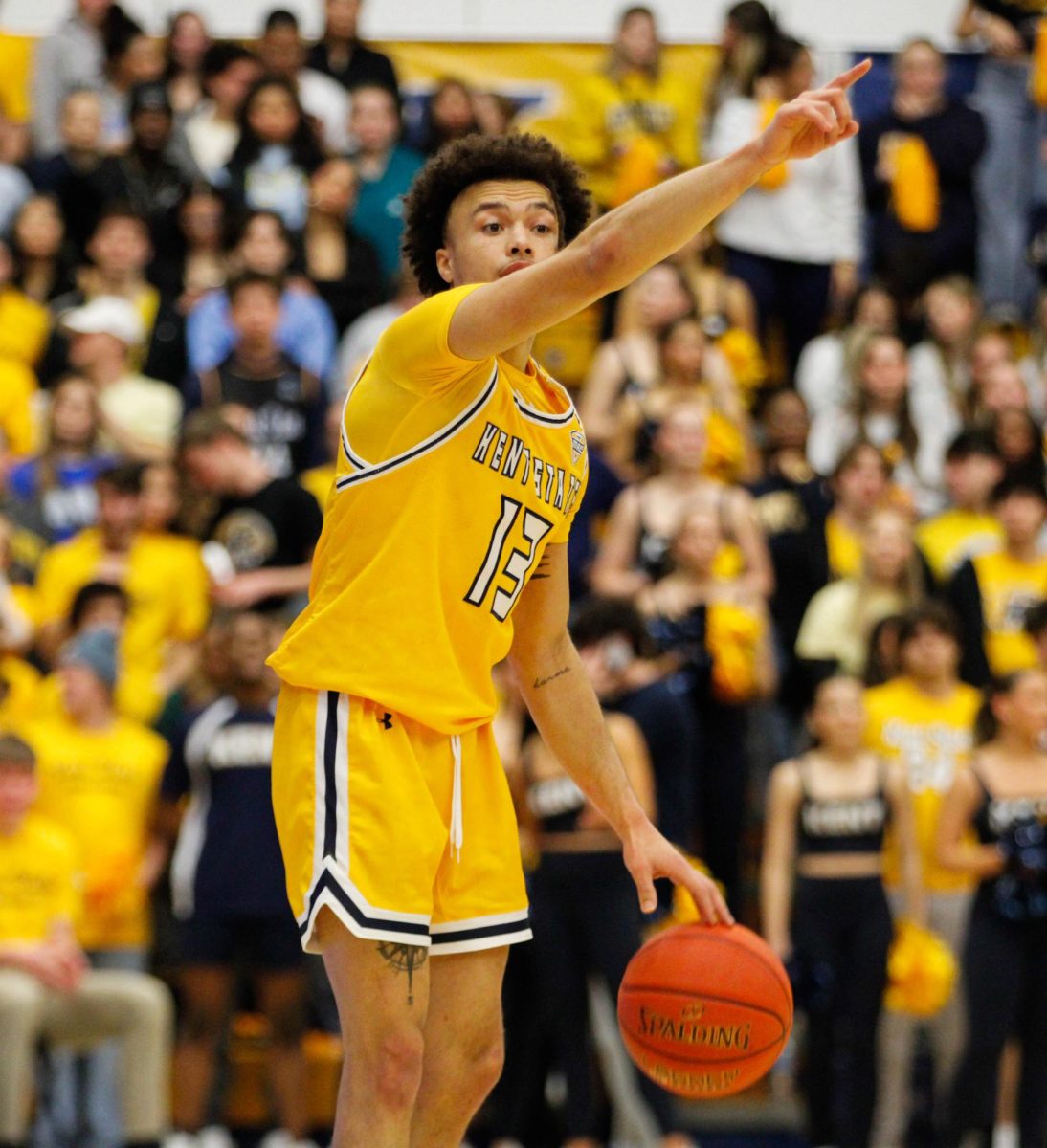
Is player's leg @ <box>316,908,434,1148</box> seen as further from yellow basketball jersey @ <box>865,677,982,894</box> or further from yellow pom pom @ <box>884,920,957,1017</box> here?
yellow basketball jersey @ <box>865,677,982,894</box>

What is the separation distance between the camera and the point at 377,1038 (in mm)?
3988

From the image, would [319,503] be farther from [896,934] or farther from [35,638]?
[896,934]

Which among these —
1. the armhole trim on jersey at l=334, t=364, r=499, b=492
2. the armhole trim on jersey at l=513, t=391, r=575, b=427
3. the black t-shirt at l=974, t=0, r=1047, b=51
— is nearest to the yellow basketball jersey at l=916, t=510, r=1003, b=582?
the black t-shirt at l=974, t=0, r=1047, b=51

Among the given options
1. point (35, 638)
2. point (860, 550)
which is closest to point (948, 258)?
point (860, 550)

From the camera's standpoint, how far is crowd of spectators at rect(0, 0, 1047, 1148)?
8.34 metres

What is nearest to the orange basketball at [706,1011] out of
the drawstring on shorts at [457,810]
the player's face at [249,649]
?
the drawstring on shorts at [457,810]

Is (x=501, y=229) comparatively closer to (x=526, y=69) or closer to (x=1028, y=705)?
(x=1028, y=705)

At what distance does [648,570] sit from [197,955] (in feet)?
8.48

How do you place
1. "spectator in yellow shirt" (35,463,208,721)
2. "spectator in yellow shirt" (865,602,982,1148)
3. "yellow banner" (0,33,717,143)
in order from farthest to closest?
"yellow banner" (0,33,717,143)
"spectator in yellow shirt" (35,463,208,721)
"spectator in yellow shirt" (865,602,982,1148)

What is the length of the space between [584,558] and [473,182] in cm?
568

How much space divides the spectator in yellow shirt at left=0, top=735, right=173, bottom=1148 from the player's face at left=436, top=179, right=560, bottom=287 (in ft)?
14.9

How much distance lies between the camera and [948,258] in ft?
41.2

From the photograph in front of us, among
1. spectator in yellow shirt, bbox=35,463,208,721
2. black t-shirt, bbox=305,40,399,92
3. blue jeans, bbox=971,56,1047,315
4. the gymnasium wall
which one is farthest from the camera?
the gymnasium wall

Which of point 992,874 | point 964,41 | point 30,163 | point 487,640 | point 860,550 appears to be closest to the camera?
point 487,640
